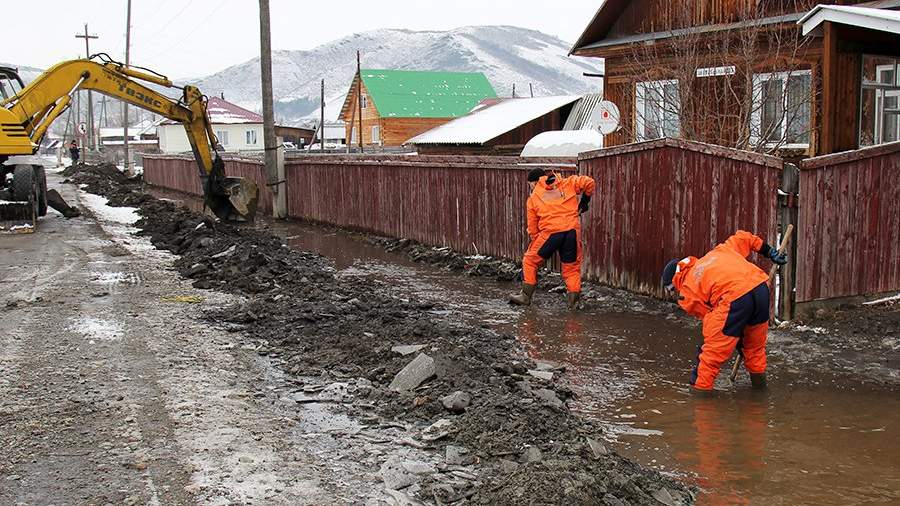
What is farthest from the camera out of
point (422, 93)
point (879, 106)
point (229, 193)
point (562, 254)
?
point (422, 93)

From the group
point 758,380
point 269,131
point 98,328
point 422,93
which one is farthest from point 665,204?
point 422,93

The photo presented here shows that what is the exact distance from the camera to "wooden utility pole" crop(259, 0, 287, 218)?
2234cm

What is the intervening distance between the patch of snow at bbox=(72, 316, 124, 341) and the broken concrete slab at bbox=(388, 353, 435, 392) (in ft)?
10.3

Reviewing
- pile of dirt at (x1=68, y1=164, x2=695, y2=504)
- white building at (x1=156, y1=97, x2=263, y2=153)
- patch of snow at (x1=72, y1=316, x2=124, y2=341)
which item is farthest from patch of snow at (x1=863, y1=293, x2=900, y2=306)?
white building at (x1=156, y1=97, x2=263, y2=153)

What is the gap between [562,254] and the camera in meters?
9.86

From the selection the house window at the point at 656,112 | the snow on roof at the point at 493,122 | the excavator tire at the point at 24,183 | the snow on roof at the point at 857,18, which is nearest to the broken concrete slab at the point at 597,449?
the snow on roof at the point at 857,18

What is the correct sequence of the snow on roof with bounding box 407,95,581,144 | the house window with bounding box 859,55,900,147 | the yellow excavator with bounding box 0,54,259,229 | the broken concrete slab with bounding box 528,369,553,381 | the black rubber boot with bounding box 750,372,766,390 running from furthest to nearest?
the snow on roof with bounding box 407,95,581,144, the yellow excavator with bounding box 0,54,259,229, the house window with bounding box 859,55,900,147, the broken concrete slab with bounding box 528,369,553,381, the black rubber boot with bounding box 750,372,766,390

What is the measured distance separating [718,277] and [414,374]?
7.57 feet

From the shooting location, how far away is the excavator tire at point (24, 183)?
17.4 meters

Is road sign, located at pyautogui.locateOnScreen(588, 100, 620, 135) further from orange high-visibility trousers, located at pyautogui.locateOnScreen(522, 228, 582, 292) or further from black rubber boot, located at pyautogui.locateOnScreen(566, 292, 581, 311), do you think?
black rubber boot, located at pyautogui.locateOnScreen(566, 292, 581, 311)

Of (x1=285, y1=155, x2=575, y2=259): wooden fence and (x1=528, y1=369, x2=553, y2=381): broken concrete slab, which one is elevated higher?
(x1=285, y1=155, x2=575, y2=259): wooden fence

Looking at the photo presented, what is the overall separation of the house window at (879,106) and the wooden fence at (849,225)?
16.6ft

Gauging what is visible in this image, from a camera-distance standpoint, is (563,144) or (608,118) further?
(563,144)

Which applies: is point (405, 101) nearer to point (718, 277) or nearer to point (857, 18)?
point (857, 18)
